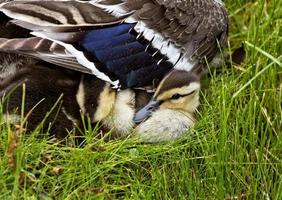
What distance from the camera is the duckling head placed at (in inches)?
143

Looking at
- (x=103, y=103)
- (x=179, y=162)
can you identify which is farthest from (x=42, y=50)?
(x=179, y=162)

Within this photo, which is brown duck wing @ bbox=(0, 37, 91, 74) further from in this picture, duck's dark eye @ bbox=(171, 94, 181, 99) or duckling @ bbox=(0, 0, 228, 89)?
duck's dark eye @ bbox=(171, 94, 181, 99)

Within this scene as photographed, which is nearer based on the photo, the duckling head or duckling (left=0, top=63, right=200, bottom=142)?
duckling (left=0, top=63, right=200, bottom=142)

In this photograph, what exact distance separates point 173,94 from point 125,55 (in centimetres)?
24

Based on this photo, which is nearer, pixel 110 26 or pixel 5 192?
pixel 5 192

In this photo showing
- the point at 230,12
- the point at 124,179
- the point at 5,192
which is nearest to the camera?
the point at 5,192

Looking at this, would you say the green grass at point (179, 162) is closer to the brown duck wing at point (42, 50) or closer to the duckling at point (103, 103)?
the duckling at point (103, 103)

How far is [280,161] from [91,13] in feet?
3.01

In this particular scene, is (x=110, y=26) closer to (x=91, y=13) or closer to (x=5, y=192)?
(x=91, y=13)

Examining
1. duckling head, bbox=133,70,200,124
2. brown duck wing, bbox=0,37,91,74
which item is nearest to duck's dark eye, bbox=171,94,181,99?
duckling head, bbox=133,70,200,124

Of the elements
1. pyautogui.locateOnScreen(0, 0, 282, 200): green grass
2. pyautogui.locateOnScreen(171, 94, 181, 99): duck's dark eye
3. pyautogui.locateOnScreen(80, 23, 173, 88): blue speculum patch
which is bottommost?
pyautogui.locateOnScreen(0, 0, 282, 200): green grass

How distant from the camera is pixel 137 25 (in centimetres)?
367

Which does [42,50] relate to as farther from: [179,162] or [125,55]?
[179,162]

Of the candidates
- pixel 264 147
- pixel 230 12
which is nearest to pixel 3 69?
pixel 264 147
